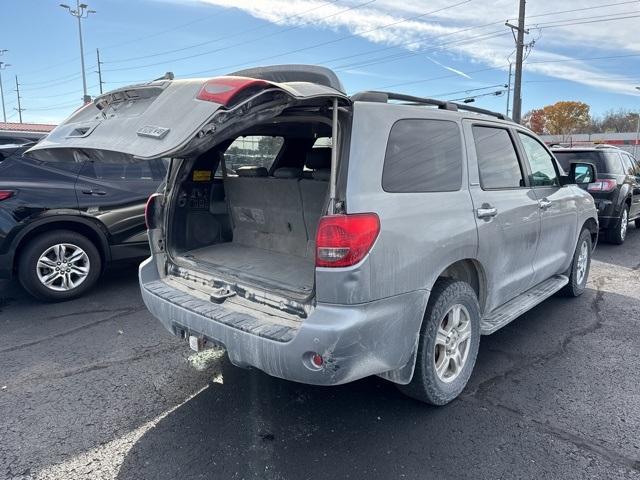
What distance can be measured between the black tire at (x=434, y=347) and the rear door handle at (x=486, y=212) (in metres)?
0.49

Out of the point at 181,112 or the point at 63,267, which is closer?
the point at 181,112

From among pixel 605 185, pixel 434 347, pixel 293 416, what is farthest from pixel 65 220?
pixel 605 185

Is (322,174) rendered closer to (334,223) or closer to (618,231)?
(334,223)

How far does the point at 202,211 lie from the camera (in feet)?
12.9

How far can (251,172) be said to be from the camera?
411cm

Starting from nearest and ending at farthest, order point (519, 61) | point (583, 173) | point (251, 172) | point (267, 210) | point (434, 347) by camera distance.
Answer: point (434, 347), point (267, 210), point (251, 172), point (583, 173), point (519, 61)

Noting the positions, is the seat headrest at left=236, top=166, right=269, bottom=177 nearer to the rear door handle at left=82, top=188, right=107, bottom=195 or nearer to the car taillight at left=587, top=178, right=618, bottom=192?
the rear door handle at left=82, top=188, right=107, bottom=195

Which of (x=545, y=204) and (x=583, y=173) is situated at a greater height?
(x=583, y=173)

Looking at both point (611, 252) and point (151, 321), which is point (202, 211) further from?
point (611, 252)

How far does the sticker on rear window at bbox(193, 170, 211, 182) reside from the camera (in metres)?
3.80

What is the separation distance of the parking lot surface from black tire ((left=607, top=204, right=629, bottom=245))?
16.1 feet

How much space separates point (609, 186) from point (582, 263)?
3.87 m

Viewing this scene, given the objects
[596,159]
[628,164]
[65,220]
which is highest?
[596,159]

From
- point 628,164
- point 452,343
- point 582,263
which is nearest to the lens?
point 452,343
